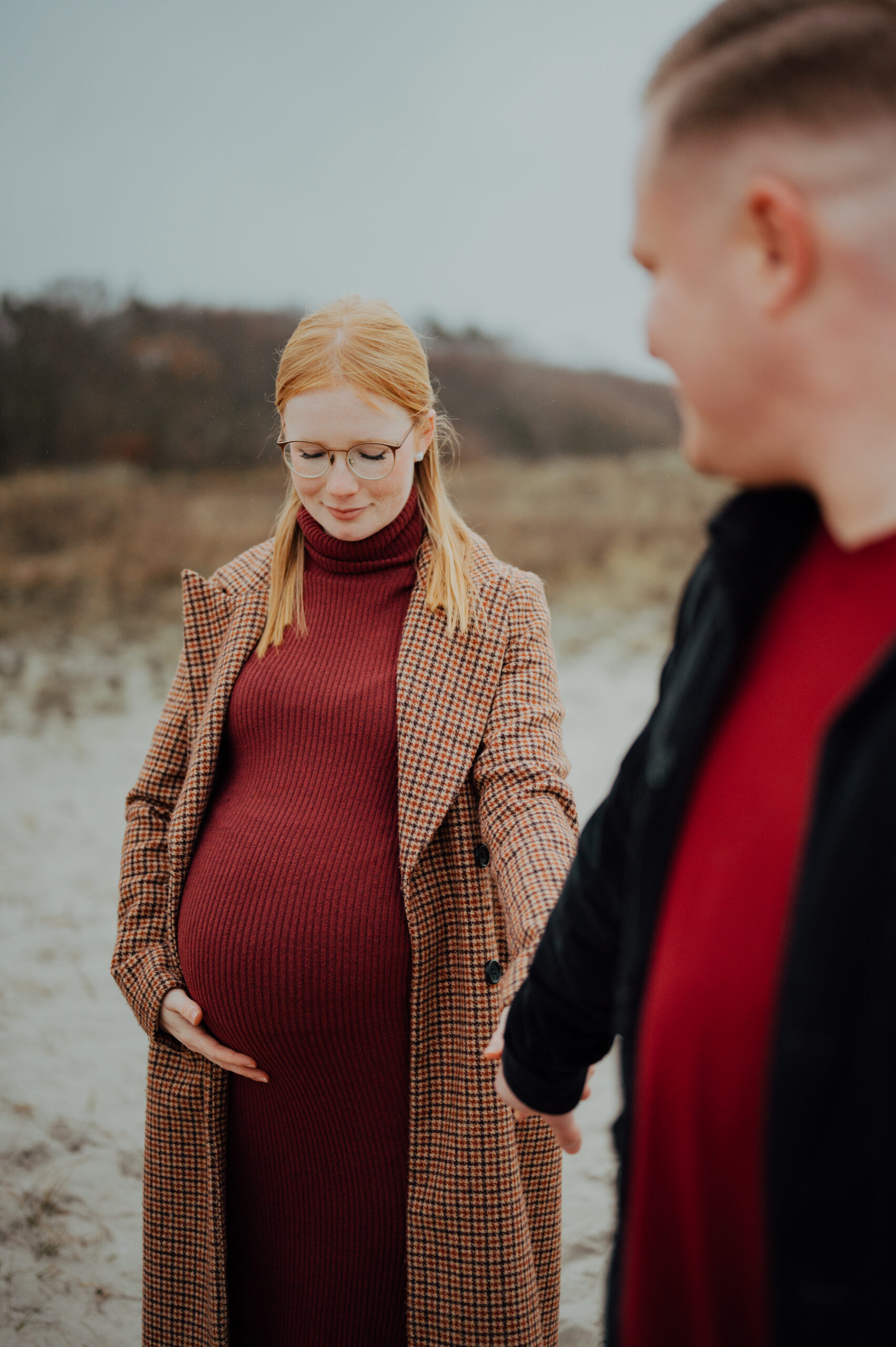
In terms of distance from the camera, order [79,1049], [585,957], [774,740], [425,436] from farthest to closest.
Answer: [79,1049] < [425,436] < [585,957] < [774,740]

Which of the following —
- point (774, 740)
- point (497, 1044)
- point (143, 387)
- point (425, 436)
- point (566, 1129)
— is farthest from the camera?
point (143, 387)

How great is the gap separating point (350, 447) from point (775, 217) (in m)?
1.09

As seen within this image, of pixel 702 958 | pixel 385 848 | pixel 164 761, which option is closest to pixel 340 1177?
pixel 385 848

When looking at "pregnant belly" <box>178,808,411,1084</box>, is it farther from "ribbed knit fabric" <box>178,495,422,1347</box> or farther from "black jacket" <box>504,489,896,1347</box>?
"black jacket" <box>504,489,896,1347</box>

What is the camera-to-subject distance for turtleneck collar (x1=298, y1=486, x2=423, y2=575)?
74.4 inches

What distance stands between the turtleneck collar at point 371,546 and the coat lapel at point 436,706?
0.31ft

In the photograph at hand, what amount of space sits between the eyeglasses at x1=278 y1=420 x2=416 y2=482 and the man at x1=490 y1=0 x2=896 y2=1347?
0.93 meters

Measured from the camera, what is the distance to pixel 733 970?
30.9 inches

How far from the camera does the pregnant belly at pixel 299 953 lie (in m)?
1.68

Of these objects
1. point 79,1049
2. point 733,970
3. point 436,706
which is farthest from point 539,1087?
point 79,1049

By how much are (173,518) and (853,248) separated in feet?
52.5

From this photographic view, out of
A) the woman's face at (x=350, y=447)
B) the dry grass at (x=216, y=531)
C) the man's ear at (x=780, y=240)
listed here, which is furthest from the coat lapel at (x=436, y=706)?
the dry grass at (x=216, y=531)

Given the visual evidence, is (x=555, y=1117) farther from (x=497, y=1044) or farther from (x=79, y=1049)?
(x=79, y=1049)

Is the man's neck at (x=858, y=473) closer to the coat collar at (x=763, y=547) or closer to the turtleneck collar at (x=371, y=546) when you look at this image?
the coat collar at (x=763, y=547)
